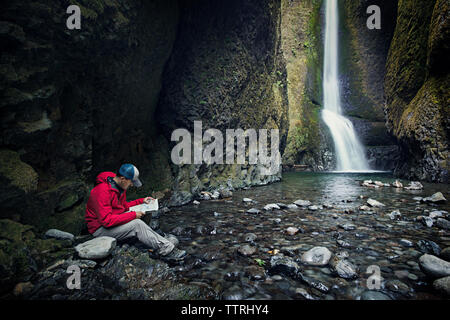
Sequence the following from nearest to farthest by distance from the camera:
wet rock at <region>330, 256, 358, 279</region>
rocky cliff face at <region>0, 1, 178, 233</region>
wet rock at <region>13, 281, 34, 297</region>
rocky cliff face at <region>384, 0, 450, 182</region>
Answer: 1. wet rock at <region>13, 281, 34, 297</region>
2. wet rock at <region>330, 256, 358, 279</region>
3. rocky cliff face at <region>0, 1, 178, 233</region>
4. rocky cliff face at <region>384, 0, 450, 182</region>

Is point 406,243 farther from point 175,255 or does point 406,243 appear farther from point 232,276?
point 175,255

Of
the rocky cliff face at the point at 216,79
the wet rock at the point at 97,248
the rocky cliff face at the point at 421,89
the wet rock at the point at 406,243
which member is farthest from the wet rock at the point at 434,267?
the rocky cliff face at the point at 421,89

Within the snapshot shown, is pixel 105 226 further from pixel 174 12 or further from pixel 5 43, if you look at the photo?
pixel 174 12

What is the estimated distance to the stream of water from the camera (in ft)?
6.87

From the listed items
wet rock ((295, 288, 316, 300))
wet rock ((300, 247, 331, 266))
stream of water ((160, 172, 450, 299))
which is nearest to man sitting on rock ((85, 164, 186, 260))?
stream of water ((160, 172, 450, 299))

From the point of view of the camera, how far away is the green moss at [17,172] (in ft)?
8.75

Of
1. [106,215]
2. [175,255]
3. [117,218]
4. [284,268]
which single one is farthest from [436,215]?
[106,215]

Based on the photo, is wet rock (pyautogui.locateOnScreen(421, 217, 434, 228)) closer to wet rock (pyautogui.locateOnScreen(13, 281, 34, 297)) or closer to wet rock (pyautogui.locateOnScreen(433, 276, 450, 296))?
wet rock (pyautogui.locateOnScreen(433, 276, 450, 296))

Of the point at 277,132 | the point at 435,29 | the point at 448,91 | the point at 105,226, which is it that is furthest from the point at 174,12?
→ the point at 448,91

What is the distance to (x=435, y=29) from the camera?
29.5 feet

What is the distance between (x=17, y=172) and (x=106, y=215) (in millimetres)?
1374

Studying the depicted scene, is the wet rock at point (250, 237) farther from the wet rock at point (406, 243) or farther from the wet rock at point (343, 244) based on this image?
the wet rock at point (406, 243)

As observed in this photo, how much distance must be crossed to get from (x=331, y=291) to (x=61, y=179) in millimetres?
4413

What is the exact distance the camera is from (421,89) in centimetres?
1065
